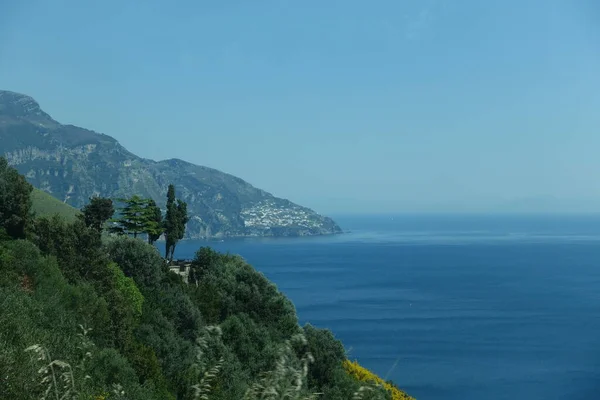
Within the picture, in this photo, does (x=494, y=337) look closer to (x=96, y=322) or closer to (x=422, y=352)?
(x=422, y=352)

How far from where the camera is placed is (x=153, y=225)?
166ft

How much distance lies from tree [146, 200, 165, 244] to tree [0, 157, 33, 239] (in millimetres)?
12868

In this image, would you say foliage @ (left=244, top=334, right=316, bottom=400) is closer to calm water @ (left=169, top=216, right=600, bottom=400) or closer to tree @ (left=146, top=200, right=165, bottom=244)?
calm water @ (left=169, top=216, right=600, bottom=400)

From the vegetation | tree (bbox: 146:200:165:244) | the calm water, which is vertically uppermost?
tree (bbox: 146:200:165:244)

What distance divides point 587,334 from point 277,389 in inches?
3879

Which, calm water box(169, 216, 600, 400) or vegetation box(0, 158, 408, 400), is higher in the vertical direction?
vegetation box(0, 158, 408, 400)

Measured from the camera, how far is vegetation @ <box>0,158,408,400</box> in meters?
21.6

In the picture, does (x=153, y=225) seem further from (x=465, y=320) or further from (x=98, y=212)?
(x=465, y=320)

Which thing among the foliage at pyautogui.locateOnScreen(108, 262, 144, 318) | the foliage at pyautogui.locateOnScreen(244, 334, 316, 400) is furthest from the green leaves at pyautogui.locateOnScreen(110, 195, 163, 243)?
the foliage at pyautogui.locateOnScreen(244, 334, 316, 400)

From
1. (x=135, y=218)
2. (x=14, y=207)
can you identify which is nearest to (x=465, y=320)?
(x=135, y=218)

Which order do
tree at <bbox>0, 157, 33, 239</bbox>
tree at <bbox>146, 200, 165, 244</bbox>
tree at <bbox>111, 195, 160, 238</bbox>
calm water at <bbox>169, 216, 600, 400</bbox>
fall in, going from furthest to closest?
calm water at <bbox>169, 216, 600, 400</bbox> < tree at <bbox>146, 200, 165, 244</bbox> < tree at <bbox>111, 195, 160, 238</bbox> < tree at <bbox>0, 157, 33, 239</bbox>

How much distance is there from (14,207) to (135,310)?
10117 mm

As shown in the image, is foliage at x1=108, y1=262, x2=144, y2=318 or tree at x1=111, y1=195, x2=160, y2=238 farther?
tree at x1=111, y1=195, x2=160, y2=238

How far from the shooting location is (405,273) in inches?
6191
